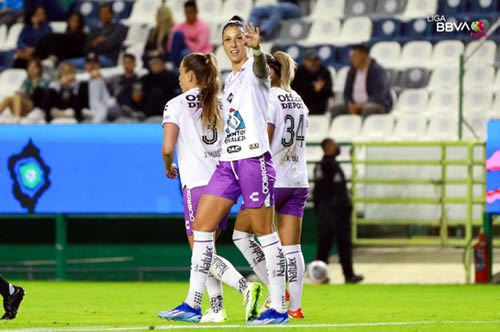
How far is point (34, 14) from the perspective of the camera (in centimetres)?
2112

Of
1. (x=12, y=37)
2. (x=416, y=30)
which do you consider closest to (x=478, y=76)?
(x=416, y=30)

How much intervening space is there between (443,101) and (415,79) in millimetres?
846

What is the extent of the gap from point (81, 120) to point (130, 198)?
3.61 meters

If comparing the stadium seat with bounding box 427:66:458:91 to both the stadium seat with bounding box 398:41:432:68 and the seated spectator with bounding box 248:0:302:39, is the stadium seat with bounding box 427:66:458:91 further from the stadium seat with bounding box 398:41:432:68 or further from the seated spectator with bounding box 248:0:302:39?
the seated spectator with bounding box 248:0:302:39

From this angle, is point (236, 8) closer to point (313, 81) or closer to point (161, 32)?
point (161, 32)

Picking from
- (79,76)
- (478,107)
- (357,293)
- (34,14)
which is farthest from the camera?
(34,14)

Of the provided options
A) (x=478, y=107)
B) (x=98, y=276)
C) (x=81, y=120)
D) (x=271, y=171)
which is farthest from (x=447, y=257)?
(x=271, y=171)

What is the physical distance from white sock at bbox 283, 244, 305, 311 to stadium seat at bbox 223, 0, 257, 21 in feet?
43.2

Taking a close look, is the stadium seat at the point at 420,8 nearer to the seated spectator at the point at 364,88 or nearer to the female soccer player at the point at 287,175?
the seated spectator at the point at 364,88

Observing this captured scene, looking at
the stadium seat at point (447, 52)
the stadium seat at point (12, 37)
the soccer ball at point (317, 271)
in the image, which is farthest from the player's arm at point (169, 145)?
the stadium seat at point (12, 37)

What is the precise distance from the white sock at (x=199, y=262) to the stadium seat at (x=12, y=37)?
15346 mm

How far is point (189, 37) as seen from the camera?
19344 mm

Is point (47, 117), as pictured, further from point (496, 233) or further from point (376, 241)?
point (496, 233)

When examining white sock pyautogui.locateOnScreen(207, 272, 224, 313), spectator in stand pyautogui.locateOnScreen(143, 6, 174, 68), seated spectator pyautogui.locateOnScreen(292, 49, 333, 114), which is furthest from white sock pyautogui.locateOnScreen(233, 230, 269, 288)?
spectator in stand pyautogui.locateOnScreen(143, 6, 174, 68)
